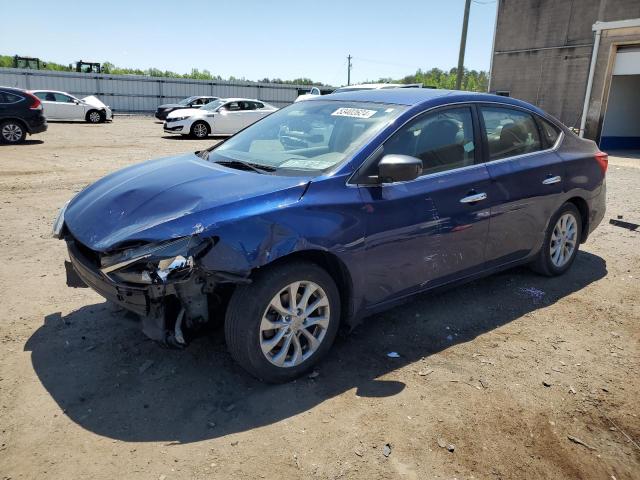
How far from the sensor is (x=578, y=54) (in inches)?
814

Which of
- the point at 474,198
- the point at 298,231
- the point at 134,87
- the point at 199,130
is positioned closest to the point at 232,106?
the point at 199,130

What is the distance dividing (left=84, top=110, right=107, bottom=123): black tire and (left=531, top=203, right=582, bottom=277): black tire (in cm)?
2328

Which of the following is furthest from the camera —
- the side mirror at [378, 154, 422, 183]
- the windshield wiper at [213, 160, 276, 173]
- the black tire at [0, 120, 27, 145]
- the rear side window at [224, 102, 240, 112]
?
the rear side window at [224, 102, 240, 112]

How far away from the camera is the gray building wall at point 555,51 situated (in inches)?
759

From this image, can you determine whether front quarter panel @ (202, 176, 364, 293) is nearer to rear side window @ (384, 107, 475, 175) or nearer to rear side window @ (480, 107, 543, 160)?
rear side window @ (384, 107, 475, 175)

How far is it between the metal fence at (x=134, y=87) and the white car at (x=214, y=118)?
14.8 meters

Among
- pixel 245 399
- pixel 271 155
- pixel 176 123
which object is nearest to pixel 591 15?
pixel 176 123

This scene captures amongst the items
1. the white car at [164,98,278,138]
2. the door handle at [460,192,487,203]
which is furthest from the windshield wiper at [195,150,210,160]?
the white car at [164,98,278,138]

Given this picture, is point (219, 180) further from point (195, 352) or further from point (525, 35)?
point (525, 35)

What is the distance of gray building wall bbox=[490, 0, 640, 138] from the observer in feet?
63.3

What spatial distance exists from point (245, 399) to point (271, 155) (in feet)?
5.69

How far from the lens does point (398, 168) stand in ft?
10.6

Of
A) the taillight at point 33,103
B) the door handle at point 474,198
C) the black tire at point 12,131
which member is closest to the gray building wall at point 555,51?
the door handle at point 474,198

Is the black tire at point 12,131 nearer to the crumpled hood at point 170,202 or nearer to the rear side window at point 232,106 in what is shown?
the rear side window at point 232,106
